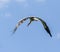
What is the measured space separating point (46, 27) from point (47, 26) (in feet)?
0.26

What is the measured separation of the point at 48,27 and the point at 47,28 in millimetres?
143

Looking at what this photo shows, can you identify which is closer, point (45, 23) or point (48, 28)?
point (48, 28)

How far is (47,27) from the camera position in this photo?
7672 millimetres

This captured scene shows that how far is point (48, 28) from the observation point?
24.3 ft

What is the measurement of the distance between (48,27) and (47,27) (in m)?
0.17

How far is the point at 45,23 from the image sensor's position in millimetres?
7918

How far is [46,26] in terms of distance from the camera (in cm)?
772

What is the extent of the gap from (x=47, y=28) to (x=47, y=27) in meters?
0.06

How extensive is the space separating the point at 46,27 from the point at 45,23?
32cm

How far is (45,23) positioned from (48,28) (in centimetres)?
58

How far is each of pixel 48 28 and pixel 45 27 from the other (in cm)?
26

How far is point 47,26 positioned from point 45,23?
0.28m

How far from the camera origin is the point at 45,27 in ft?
25.0

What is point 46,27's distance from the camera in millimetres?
7680
